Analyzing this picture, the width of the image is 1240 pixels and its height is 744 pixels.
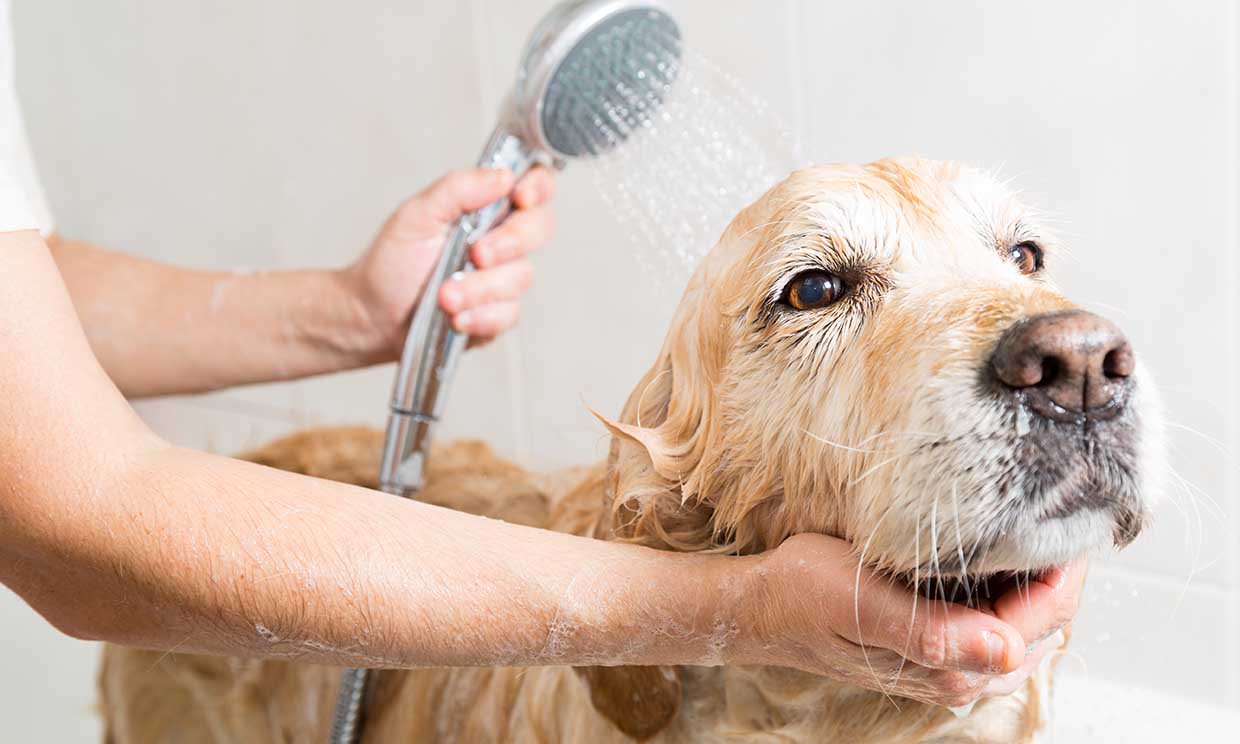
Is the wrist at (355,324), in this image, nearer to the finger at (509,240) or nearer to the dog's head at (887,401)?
the finger at (509,240)

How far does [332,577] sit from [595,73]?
60 centimetres

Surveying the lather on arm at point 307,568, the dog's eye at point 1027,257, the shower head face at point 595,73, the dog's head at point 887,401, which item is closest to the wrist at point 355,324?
the shower head face at point 595,73

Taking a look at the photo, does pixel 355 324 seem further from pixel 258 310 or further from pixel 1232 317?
pixel 1232 317

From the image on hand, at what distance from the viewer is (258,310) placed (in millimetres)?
1536

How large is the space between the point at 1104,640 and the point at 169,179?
81.4 inches

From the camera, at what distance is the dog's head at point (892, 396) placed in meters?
0.75

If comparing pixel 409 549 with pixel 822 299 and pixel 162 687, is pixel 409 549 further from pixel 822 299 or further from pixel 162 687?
pixel 162 687

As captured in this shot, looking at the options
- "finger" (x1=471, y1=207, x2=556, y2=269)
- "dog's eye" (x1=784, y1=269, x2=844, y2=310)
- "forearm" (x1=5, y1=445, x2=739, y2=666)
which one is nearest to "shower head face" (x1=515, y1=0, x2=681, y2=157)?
"finger" (x1=471, y1=207, x2=556, y2=269)

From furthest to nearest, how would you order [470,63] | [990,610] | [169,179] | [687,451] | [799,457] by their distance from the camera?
A: 1. [169,179]
2. [470,63]
3. [687,451]
4. [799,457]
5. [990,610]

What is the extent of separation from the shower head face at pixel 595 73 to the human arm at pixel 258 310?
0.15m

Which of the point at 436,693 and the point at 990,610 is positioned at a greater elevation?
the point at 990,610

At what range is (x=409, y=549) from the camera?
0.87m

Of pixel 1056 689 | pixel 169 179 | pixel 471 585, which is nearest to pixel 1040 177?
pixel 1056 689

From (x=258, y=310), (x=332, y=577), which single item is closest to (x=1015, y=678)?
(x=332, y=577)
